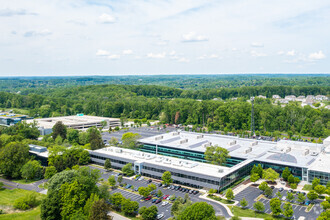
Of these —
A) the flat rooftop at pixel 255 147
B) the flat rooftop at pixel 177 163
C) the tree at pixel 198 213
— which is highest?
the tree at pixel 198 213

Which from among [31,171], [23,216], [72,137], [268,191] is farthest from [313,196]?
[72,137]

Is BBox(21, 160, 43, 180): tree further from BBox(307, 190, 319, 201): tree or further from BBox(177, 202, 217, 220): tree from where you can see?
BBox(307, 190, 319, 201): tree

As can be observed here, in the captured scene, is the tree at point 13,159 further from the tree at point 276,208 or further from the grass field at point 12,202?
the tree at point 276,208

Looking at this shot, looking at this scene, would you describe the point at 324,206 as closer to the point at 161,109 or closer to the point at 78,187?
the point at 78,187

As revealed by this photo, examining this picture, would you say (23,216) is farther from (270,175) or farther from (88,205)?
(270,175)

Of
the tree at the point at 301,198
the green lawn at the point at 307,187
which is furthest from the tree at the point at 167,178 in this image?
the green lawn at the point at 307,187

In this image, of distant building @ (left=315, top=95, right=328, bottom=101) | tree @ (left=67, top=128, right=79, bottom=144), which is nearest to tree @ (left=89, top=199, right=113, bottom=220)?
tree @ (left=67, top=128, right=79, bottom=144)

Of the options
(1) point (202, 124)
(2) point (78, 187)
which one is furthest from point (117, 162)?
(1) point (202, 124)

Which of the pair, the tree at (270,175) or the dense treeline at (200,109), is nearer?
the tree at (270,175)
